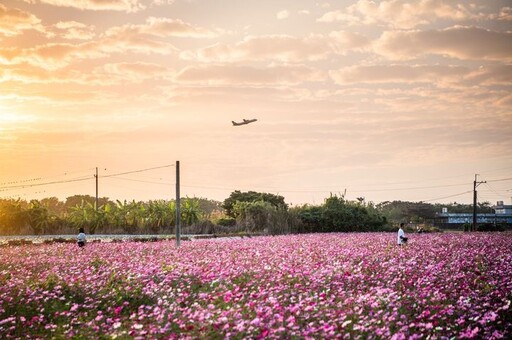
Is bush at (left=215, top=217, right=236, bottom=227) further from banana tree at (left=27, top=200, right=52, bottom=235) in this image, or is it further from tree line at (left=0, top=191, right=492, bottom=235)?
banana tree at (left=27, top=200, right=52, bottom=235)

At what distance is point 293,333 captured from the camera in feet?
23.1

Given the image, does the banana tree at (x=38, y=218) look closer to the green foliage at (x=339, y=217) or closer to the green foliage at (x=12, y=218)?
the green foliage at (x=12, y=218)

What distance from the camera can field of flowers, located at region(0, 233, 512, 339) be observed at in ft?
26.4

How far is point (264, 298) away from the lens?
1064 centimetres

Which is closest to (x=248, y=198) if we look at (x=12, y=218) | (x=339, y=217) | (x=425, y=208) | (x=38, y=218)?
(x=339, y=217)

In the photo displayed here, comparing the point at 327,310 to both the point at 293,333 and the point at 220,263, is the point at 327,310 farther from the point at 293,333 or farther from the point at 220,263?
the point at 220,263

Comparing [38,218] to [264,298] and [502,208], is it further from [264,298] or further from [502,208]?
[502,208]

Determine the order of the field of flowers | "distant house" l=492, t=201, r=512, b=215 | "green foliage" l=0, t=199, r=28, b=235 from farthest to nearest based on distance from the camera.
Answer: "distant house" l=492, t=201, r=512, b=215
"green foliage" l=0, t=199, r=28, b=235
the field of flowers

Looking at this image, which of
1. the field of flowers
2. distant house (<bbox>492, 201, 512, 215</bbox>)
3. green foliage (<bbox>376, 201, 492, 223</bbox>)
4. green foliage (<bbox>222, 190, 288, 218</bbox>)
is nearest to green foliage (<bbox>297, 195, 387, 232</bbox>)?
green foliage (<bbox>222, 190, 288, 218</bbox>)

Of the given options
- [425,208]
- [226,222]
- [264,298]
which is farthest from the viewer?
[425,208]

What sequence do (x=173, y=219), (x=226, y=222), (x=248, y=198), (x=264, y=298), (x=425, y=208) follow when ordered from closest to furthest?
(x=264, y=298)
(x=173, y=219)
(x=226, y=222)
(x=248, y=198)
(x=425, y=208)

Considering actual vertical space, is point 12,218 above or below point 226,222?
above

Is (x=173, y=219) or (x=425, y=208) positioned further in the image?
(x=425, y=208)

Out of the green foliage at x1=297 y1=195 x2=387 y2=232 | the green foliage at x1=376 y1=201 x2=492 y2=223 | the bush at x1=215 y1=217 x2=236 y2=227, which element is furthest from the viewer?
the green foliage at x1=376 y1=201 x2=492 y2=223
